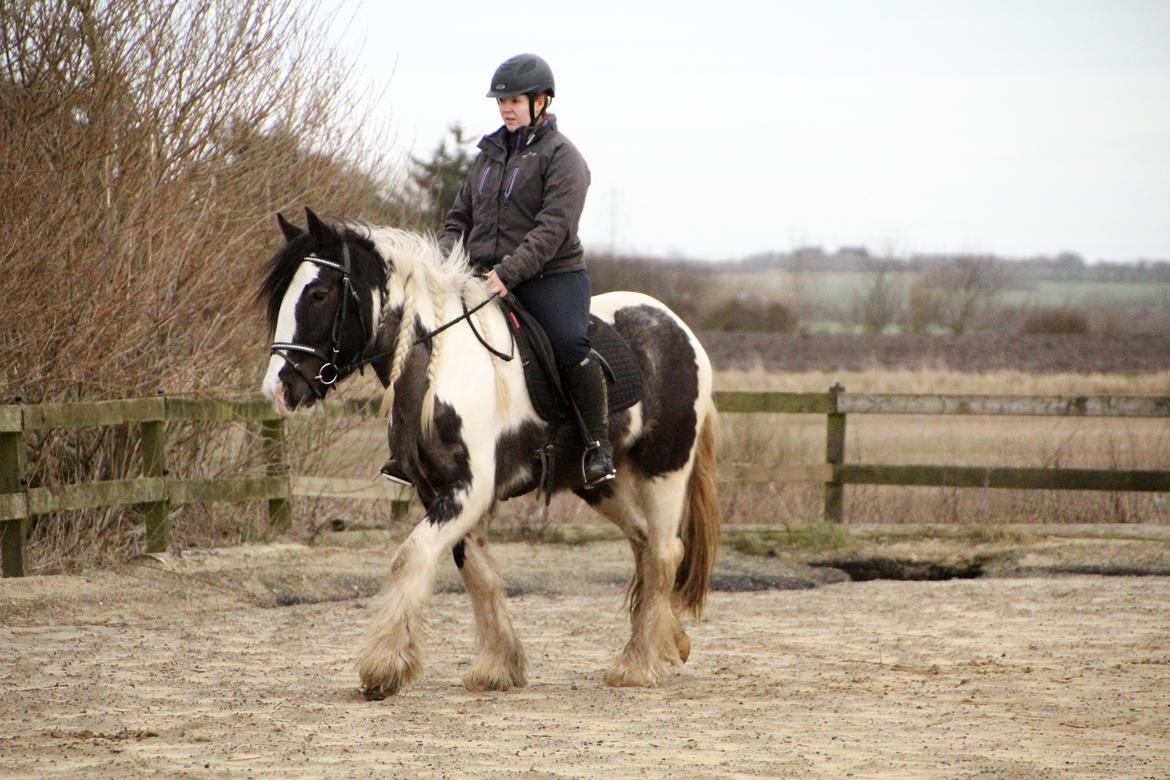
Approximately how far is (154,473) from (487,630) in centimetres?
403

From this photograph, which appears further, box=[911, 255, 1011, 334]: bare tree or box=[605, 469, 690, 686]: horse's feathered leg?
box=[911, 255, 1011, 334]: bare tree

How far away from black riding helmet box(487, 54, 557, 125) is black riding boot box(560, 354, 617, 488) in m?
1.25

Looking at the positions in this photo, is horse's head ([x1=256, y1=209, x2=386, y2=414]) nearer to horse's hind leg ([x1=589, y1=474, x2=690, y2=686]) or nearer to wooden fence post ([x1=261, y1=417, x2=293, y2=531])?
horse's hind leg ([x1=589, y1=474, x2=690, y2=686])

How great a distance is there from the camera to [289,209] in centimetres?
1059

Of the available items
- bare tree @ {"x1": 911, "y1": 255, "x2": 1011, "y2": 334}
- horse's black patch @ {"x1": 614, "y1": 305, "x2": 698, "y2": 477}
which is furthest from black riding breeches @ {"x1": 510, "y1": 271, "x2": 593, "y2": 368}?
bare tree @ {"x1": 911, "y1": 255, "x2": 1011, "y2": 334}

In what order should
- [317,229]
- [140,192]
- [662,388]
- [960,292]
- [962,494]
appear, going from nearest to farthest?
[317,229] → [662,388] → [140,192] → [962,494] → [960,292]

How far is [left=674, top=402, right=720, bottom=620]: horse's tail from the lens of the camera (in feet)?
23.4

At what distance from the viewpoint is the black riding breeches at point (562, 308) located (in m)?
6.29

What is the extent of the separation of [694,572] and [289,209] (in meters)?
5.07

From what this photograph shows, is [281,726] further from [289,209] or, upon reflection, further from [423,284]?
[289,209]

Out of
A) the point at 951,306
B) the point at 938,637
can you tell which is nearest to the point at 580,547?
the point at 938,637

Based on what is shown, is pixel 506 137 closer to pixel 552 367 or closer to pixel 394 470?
pixel 552 367

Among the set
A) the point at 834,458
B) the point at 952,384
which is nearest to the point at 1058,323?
the point at 952,384

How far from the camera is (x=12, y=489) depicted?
328 inches
